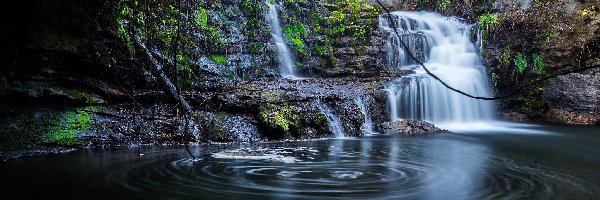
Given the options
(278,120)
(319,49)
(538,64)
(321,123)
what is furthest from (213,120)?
(538,64)

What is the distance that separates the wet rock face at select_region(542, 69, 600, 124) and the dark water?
588 cm

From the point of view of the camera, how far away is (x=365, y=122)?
10.1 m

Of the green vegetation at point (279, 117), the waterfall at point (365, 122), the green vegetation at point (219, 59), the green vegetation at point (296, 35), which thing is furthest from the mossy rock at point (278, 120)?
the green vegetation at point (296, 35)

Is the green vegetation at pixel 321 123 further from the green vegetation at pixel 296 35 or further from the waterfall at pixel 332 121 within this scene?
the green vegetation at pixel 296 35

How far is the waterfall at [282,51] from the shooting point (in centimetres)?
1358

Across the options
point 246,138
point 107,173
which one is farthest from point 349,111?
point 107,173

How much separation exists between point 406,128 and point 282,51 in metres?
5.38

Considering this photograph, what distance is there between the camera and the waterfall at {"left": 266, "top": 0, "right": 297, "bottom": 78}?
13578 millimetres

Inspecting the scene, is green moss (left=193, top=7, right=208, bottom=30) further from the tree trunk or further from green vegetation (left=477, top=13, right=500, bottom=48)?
green vegetation (left=477, top=13, right=500, bottom=48)

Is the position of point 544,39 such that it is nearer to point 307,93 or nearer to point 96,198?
point 307,93

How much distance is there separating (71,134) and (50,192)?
297cm

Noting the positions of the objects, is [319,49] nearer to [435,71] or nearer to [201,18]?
[435,71]

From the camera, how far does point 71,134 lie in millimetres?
6738

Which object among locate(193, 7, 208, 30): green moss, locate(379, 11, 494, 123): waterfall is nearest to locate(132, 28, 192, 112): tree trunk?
locate(193, 7, 208, 30): green moss
